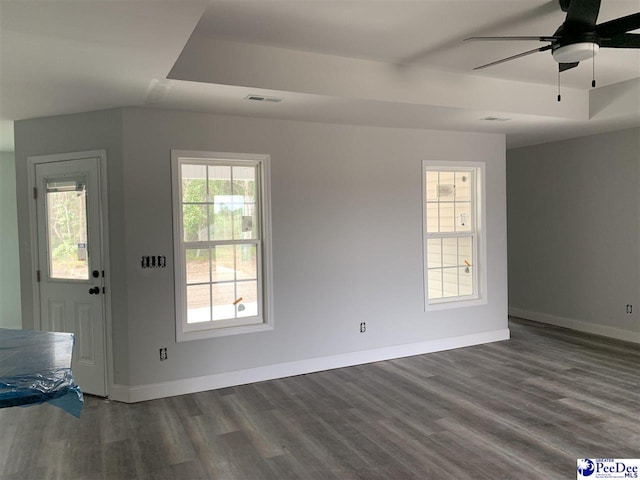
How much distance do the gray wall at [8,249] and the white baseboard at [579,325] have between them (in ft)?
22.6

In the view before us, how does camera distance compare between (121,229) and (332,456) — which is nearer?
(332,456)

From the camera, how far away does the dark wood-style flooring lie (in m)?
2.81

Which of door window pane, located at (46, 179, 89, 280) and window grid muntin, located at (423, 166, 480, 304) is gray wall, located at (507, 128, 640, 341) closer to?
window grid muntin, located at (423, 166, 480, 304)

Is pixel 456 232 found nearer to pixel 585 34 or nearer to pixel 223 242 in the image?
pixel 223 242

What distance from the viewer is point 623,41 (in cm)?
276

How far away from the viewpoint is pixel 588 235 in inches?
231

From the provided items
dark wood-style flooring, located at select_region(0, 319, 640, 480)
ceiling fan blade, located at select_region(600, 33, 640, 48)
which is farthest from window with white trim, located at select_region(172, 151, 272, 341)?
ceiling fan blade, located at select_region(600, 33, 640, 48)

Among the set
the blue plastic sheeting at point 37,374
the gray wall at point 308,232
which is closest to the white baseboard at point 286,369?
the gray wall at point 308,232

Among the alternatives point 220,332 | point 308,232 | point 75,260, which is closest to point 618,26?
point 308,232

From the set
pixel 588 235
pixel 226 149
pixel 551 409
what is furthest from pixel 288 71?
pixel 588 235

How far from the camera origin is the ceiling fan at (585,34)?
2.55 meters

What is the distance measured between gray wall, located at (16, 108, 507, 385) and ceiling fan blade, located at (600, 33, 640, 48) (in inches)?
92.6

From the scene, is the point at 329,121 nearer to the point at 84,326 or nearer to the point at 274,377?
the point at 274,377

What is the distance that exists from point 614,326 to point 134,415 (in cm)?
532
